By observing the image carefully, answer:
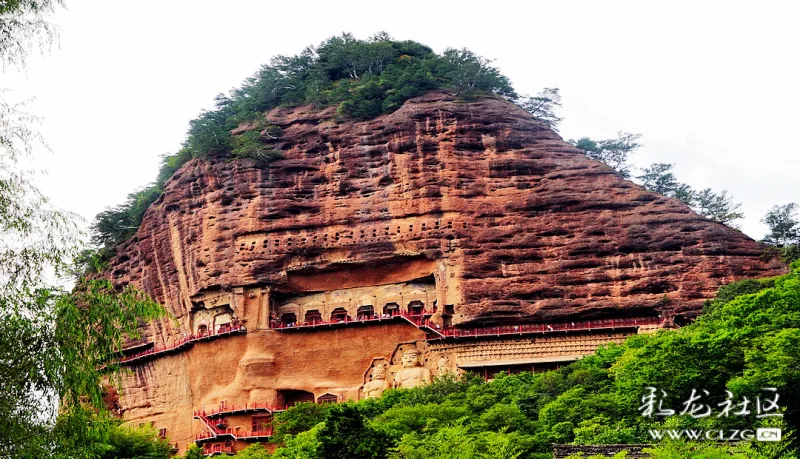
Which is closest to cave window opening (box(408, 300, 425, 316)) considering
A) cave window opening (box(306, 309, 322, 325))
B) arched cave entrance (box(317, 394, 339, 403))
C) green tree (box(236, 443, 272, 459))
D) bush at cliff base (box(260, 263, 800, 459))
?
cave window opening (box(306, 309, 322, 325))

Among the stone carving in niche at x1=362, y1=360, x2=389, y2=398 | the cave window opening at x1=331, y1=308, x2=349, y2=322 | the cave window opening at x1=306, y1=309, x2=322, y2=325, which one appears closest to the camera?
the stone carving in niche at x1=362, y1=360, x2=389, y2=398

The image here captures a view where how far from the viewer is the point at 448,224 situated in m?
38.9

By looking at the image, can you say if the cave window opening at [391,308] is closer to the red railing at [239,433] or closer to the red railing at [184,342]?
the red railing at [184,342]

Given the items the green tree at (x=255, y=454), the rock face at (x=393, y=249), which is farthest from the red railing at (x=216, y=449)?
the green tree at (x=255, y=454)

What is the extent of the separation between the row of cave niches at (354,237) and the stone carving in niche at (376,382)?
5104 millimetres

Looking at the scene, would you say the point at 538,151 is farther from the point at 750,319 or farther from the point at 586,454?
the point at 586,454

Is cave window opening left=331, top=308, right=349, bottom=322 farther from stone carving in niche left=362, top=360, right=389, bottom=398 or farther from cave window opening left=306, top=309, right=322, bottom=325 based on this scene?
stone carving in niche left=362, top=360, right=389, bottom=398

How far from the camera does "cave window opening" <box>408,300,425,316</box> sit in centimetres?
3956

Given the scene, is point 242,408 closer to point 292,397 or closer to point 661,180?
point 292,397

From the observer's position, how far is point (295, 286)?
1615 inches

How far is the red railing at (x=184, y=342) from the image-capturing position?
4000 centimetres

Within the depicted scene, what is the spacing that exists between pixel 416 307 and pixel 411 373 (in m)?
3.46

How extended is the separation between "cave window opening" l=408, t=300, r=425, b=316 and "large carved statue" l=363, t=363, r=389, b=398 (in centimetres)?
268

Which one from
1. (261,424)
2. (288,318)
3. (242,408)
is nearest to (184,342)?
(288,318)
